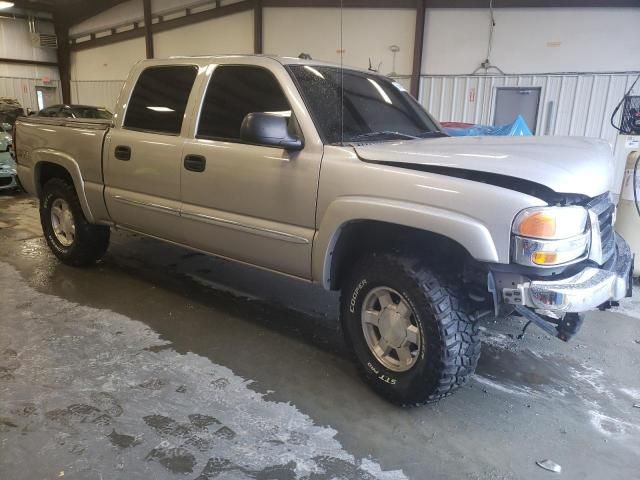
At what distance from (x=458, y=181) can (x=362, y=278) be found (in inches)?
32.0

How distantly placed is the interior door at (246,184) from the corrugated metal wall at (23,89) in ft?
59.3

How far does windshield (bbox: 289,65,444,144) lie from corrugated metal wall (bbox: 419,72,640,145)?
22.5 feet

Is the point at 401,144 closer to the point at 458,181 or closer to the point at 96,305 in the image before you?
the point at 458,181

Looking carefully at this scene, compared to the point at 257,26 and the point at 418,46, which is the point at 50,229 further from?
the point at 257,26

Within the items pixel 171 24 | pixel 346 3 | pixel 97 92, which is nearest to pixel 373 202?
pixel 346 3

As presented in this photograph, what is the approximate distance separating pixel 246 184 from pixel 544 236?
188 centimetres

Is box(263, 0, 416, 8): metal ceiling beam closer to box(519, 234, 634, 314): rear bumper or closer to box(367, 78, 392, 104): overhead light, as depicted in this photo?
box(367, 78, 392, 104): overhead light

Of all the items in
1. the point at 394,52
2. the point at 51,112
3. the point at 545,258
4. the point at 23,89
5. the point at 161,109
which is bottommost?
the point at 545,258

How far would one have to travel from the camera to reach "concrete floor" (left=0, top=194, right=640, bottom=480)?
2.40 meters

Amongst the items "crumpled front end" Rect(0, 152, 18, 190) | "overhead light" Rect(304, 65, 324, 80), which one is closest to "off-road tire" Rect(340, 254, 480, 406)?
"overhead light" Rect(304, 65, 324, 80)

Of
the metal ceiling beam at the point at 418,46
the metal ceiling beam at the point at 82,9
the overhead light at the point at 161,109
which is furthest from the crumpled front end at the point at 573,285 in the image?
the metal ceiling beam at the point at 82,9

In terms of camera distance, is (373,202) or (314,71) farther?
(314,71)

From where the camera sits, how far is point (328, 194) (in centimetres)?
292

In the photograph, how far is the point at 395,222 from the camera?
2.60 metres
